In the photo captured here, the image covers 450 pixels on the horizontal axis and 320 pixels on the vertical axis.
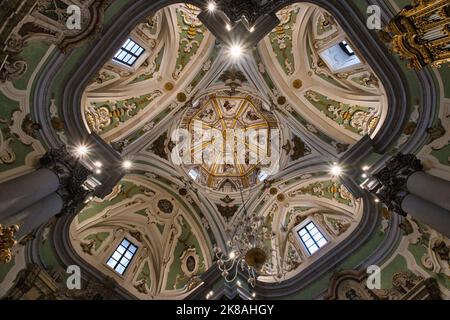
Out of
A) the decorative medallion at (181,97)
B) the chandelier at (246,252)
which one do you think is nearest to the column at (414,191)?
the chandelier at (246,252)

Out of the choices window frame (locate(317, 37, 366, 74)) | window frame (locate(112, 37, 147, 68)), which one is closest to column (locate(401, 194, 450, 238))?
window frame (locate(317, 37, 366, 74))

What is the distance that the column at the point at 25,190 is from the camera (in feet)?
24.4

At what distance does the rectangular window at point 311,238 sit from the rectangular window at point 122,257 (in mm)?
6794

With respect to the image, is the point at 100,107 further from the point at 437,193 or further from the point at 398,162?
the point at 437,193

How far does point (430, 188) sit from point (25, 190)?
912 centimetres

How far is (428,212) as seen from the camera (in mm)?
8211

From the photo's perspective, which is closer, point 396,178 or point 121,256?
point 396,178

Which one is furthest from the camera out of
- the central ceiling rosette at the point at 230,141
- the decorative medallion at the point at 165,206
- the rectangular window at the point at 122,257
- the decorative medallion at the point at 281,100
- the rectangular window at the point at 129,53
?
the central ceiling rosette at the point at 230,141

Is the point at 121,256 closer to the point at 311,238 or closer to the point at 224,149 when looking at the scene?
the point at 224,149

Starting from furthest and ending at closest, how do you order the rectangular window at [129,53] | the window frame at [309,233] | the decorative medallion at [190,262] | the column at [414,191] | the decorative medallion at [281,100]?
the decorative medallion at [190,262], the decorative medallion at [281,100], the window frame at [309,233], the rectangular window at [129,53], the column at [414,191]

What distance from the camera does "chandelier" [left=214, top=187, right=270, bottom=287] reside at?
9195 millimetres

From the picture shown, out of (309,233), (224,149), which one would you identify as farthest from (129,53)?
(309,233)

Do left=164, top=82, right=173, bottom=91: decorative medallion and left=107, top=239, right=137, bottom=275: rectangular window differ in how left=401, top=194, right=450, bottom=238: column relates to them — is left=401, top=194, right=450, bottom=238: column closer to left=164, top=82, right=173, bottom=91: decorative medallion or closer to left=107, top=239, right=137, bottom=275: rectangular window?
left=164, top=82, right=173, bottom=91: decorative medallion

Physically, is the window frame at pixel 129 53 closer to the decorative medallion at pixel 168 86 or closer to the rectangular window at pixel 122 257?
the decorative medallion at pixel 168 86
